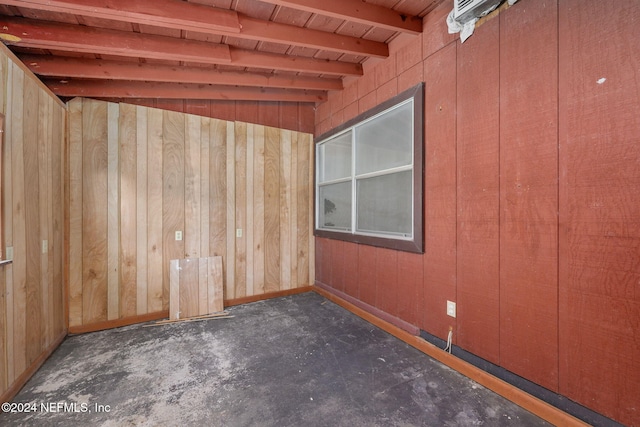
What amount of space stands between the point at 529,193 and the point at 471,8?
124 centimetres

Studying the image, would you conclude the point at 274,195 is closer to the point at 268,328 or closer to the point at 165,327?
the point at 268,328

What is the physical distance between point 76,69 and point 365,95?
2.67m

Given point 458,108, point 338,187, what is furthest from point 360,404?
point 338,187

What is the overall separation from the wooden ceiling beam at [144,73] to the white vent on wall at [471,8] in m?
1.65

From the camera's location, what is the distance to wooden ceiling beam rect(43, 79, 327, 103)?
2.61 metres

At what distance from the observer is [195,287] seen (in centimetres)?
310

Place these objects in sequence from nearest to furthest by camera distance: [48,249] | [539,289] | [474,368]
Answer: [539,289] → [474,368] → [48,249]

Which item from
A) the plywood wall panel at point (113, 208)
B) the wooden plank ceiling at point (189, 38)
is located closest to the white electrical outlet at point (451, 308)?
the wooden plank ceiling at point (189, 38)

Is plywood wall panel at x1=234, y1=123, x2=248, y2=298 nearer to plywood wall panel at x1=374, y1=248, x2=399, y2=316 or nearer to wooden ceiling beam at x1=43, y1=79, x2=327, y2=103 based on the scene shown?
wooden ceiling beam at x1=43, y1=79, x2=327, y2=103

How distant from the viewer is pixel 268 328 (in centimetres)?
273

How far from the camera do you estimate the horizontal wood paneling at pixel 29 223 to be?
1714 mm

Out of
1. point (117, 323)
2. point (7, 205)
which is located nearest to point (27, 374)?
point (117, 323)

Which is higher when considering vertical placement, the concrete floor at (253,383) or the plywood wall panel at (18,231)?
the plywood wall panel at (18,231)

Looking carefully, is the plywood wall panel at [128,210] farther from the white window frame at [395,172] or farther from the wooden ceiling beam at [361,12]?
the white window frame at [395,172]
